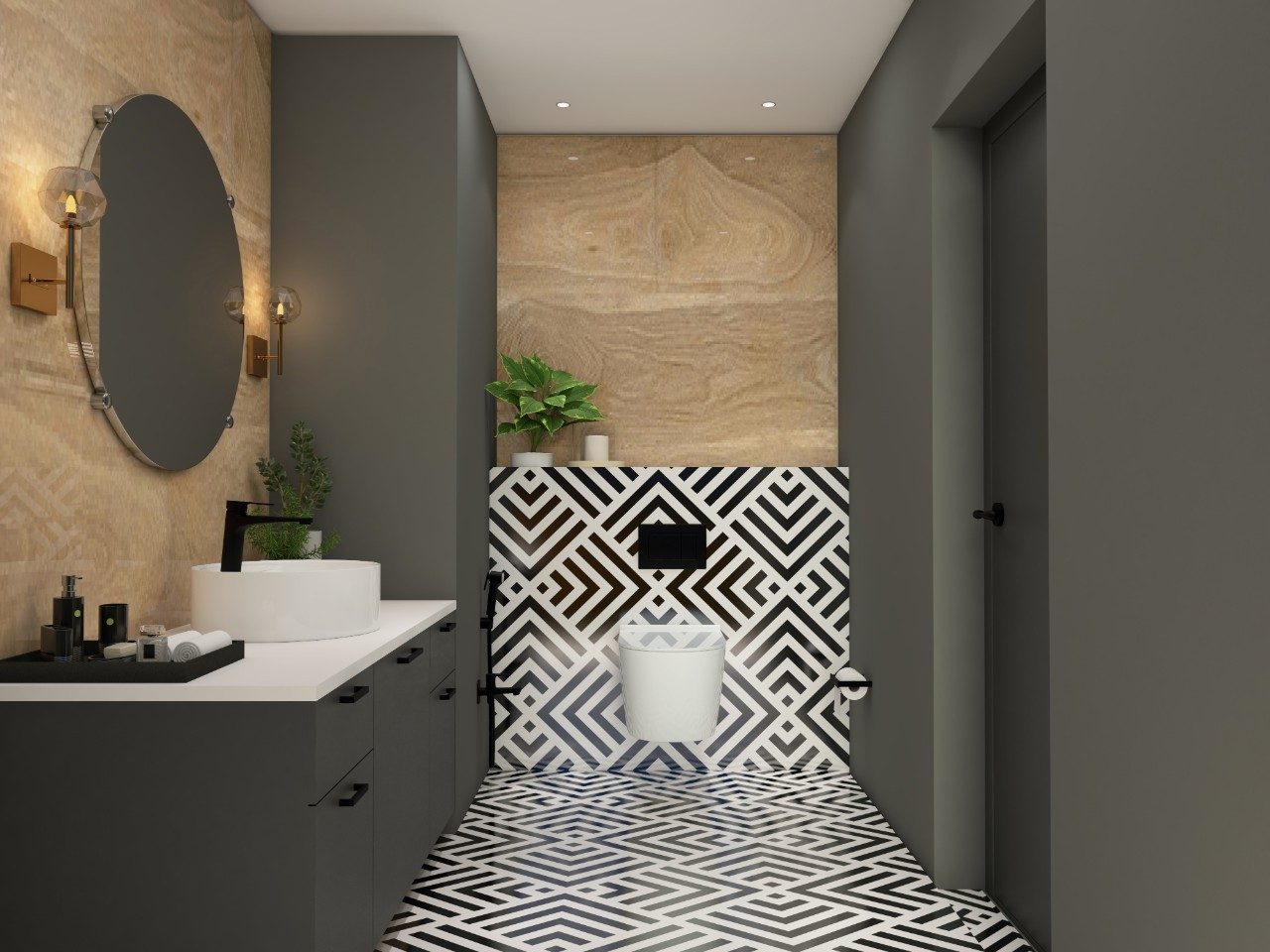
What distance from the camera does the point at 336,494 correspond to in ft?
10.2

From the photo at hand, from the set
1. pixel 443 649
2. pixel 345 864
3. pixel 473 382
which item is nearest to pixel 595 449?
pixel 473 382

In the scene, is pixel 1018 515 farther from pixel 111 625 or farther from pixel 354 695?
pixel 111 625

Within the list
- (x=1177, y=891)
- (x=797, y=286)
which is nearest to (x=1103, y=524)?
(x=1177, y=891)

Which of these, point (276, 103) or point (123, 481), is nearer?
point (123, 481)

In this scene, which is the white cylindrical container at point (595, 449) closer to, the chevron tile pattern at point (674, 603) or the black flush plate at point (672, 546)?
the chevron tile pattern at point (674, 603)

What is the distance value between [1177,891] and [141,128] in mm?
2516

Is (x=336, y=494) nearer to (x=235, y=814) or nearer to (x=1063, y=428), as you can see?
(x=235, y=814)

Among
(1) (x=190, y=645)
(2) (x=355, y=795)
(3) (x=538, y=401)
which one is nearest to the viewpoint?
(1) (x=190, y=645)

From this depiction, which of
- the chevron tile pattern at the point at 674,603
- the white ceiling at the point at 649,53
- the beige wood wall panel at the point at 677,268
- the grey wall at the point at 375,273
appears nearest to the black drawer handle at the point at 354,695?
the grey wall at the point at 375,273

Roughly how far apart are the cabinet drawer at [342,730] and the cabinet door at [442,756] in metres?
0.62

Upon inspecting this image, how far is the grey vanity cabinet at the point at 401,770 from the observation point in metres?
2.17

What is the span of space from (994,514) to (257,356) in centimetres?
215

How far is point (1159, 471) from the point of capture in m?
1.54

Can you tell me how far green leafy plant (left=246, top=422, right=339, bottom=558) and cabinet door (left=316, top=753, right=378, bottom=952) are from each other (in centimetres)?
93
